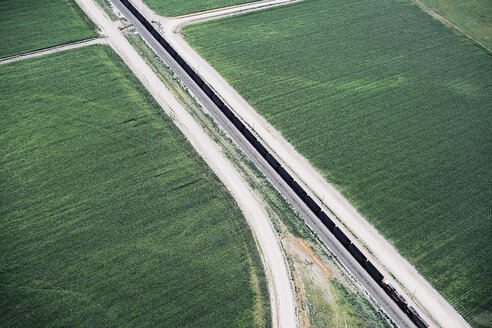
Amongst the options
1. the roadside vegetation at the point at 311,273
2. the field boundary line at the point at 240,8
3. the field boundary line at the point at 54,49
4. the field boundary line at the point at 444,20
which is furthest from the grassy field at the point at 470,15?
the field boundary line at the point at 54,49

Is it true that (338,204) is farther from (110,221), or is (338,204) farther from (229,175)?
(110,221)

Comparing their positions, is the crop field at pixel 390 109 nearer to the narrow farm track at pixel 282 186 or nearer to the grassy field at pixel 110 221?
the narrow farm track at pixel 282 186

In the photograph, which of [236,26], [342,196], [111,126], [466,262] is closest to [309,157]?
[342,196]

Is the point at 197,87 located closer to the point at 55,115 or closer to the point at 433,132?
the point at 55,115

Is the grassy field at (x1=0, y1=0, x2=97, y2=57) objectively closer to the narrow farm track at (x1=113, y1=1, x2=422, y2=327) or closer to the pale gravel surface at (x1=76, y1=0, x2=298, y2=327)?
the pale gravel surface at (x1=76, y1=0, x2=298, y2=327)

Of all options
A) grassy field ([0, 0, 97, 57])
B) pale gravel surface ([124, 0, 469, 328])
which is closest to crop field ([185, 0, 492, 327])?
pale gravel surface ([124, 0, 469, 328])

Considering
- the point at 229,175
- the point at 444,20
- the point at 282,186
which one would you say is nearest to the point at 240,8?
the point at 444,20
